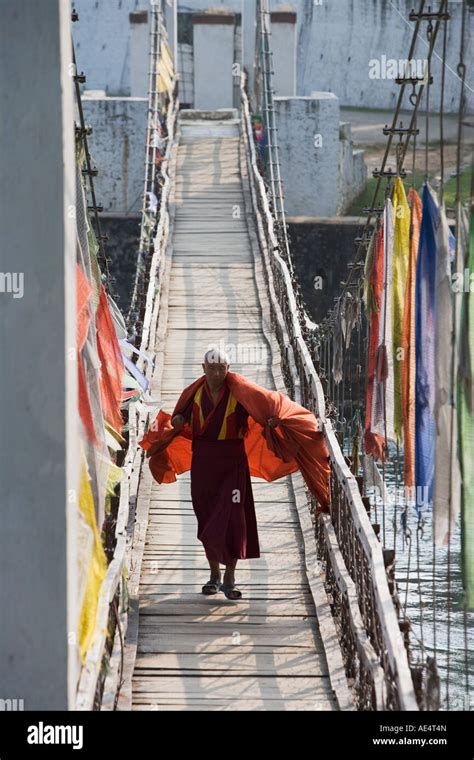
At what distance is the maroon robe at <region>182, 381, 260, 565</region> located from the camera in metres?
5.85

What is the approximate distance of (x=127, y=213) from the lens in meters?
19.7

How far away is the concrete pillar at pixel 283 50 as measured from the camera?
71.2 ft

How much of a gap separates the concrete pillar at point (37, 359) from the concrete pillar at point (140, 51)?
724 inches

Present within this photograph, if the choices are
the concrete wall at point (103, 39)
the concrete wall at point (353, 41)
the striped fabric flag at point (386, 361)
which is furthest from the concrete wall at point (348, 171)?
the striped fabric flag at point (386, 361)

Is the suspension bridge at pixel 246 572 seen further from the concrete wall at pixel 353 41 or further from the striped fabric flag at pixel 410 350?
the concrete wall at pixel 353 41

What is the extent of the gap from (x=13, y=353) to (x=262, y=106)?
16.4 m

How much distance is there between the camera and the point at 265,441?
6254mm

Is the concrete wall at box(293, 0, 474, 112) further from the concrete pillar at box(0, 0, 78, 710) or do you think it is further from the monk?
the concrete pillar at box(0, 0, 78, 710)

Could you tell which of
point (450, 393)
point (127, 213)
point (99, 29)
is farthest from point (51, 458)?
point (99, 29)

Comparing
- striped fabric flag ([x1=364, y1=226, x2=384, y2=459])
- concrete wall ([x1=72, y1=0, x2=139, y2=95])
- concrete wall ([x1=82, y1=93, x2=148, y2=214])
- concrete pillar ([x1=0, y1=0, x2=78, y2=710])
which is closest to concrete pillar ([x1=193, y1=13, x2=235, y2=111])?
concrete wall ([x1=82, y1=93, x2=148, y2=214])

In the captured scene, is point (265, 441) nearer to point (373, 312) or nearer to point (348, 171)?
point (373, 312)

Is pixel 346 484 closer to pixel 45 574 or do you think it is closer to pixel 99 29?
pixel 45 574

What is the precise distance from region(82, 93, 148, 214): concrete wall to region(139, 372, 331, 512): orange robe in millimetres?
14186

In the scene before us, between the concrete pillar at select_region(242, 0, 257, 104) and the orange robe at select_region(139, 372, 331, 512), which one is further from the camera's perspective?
the concrete pillar at select_region(242, 0, 257, 104)
